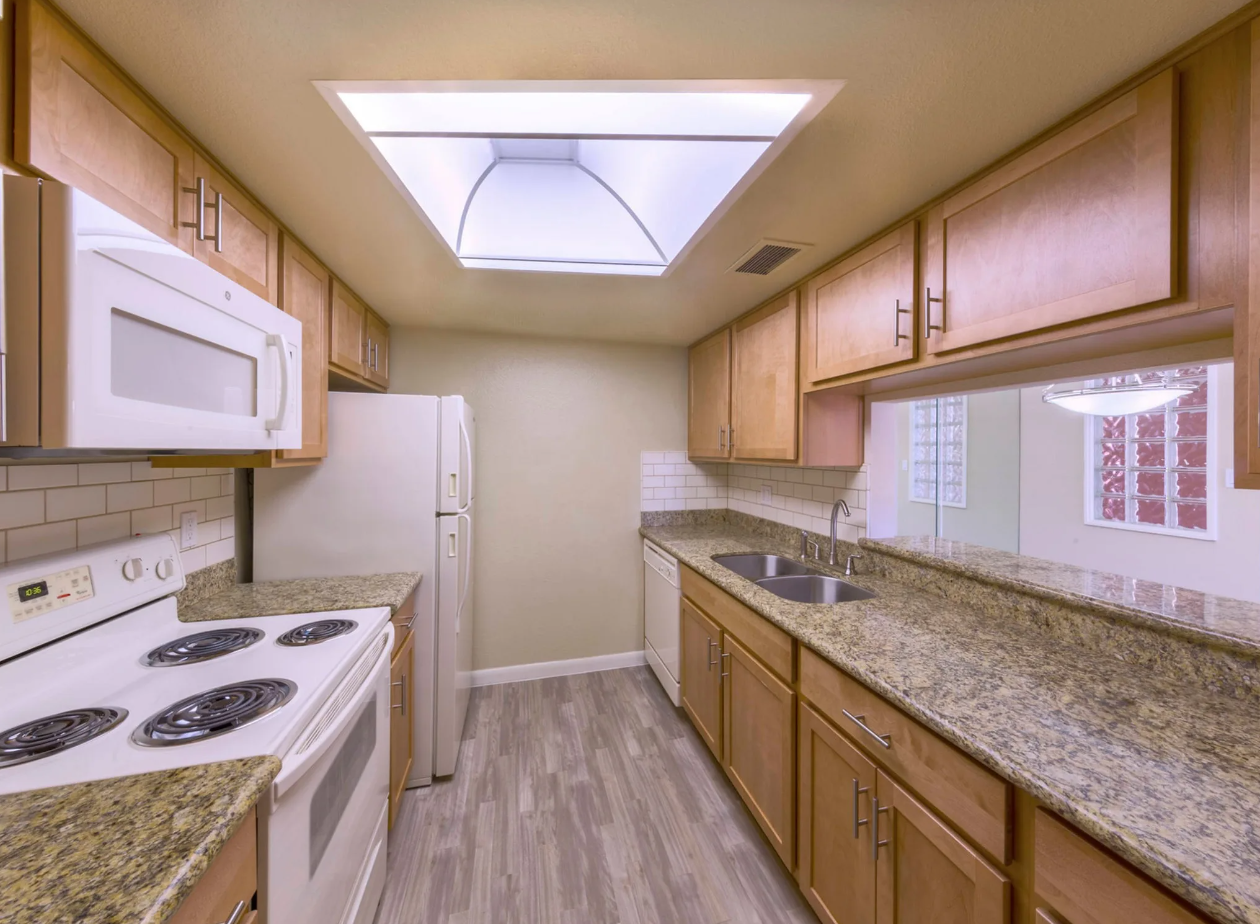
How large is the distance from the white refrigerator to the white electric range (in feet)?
1.59

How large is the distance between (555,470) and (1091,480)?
454 cm

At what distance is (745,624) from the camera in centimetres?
170

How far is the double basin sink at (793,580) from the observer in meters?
1.90

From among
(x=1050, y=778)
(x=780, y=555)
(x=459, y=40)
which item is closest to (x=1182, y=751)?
(x=1050, y=778)

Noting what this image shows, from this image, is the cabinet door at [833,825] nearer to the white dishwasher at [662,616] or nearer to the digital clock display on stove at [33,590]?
the white dishwasher at [662,616]

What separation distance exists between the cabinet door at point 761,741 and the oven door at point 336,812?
49.6 inches

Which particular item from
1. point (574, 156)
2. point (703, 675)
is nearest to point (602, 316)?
point (574, 156)

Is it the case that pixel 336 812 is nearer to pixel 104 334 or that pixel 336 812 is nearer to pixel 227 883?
pixel 227 883

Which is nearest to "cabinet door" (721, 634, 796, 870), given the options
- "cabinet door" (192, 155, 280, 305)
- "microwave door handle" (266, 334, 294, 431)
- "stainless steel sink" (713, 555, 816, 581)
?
"stainless steel sink" (713, 555, 816, 581)

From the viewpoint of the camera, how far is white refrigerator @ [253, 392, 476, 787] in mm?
1861

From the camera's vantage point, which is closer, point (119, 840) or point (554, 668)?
point (119, 840)

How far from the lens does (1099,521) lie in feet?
12.3

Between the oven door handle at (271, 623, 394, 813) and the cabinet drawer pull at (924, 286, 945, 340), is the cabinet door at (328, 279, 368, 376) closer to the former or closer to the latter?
the oven door handle at (271, 623, 394, 813)

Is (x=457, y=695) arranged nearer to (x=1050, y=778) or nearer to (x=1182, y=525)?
(x=1050, y=778)
